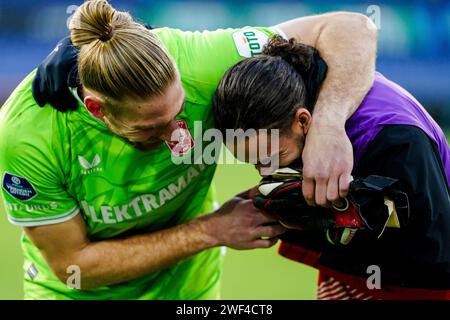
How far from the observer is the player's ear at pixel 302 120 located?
7.04 feet

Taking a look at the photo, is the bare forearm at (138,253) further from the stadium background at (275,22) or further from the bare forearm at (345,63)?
the stadium background at (275,22)

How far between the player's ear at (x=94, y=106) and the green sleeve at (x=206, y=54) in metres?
0.27

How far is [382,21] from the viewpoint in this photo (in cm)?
609

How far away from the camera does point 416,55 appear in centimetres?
640

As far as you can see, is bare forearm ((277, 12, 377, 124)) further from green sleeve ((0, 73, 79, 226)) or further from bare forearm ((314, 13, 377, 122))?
green sleeve ((0, 73, 79, 226))

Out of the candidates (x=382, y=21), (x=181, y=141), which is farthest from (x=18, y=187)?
(x=382, y=21)

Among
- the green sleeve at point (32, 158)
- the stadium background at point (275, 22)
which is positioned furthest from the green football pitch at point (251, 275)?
the stadium background at point (275, 22)

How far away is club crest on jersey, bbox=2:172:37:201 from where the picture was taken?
238 centimetres

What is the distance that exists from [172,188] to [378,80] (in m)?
0.74

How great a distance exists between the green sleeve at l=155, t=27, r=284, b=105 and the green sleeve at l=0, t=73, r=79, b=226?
390 mm

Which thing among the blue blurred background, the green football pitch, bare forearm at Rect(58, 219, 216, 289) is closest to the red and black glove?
bare forearm at Rect(58, 219, 216, 289)

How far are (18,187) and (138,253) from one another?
463 millimetres

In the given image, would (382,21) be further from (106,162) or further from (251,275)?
(106,162)
